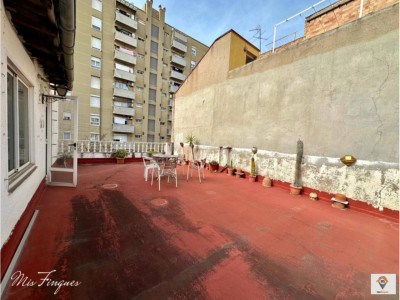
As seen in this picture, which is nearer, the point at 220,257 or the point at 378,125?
the point at 220,257

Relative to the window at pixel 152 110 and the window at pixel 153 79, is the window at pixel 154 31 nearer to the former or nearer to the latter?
the window at pixel 153 79

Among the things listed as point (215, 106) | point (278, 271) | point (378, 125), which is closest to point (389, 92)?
point (378, 125)

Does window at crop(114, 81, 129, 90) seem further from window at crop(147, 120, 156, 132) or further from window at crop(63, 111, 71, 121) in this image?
window at crop(63, 111, 71, 121)

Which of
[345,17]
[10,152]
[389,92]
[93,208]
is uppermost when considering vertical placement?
[345,17]

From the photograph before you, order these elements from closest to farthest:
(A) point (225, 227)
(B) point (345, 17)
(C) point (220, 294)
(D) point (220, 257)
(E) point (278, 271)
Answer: (C) point (220, 294) → (E) point (278, 271) → (D) point (220, 257) → (A) point (225, 227) → (B) point (345, 17)

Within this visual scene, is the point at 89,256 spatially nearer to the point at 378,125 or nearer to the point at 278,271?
the point at 278,271

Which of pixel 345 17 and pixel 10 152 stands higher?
pixel 345 17

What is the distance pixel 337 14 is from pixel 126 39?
19.8 m

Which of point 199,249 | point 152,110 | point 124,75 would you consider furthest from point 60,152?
point 152,110

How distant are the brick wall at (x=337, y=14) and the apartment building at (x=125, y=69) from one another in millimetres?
18175

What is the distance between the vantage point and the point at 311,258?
215cm

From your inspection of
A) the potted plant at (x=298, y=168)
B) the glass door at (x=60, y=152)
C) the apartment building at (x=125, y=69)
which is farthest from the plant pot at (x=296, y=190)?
the apartment building at (x=125, y=69)

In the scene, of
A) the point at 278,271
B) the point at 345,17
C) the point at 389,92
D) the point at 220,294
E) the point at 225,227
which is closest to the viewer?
the point at 220,294

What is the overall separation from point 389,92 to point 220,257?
15.8 feet
